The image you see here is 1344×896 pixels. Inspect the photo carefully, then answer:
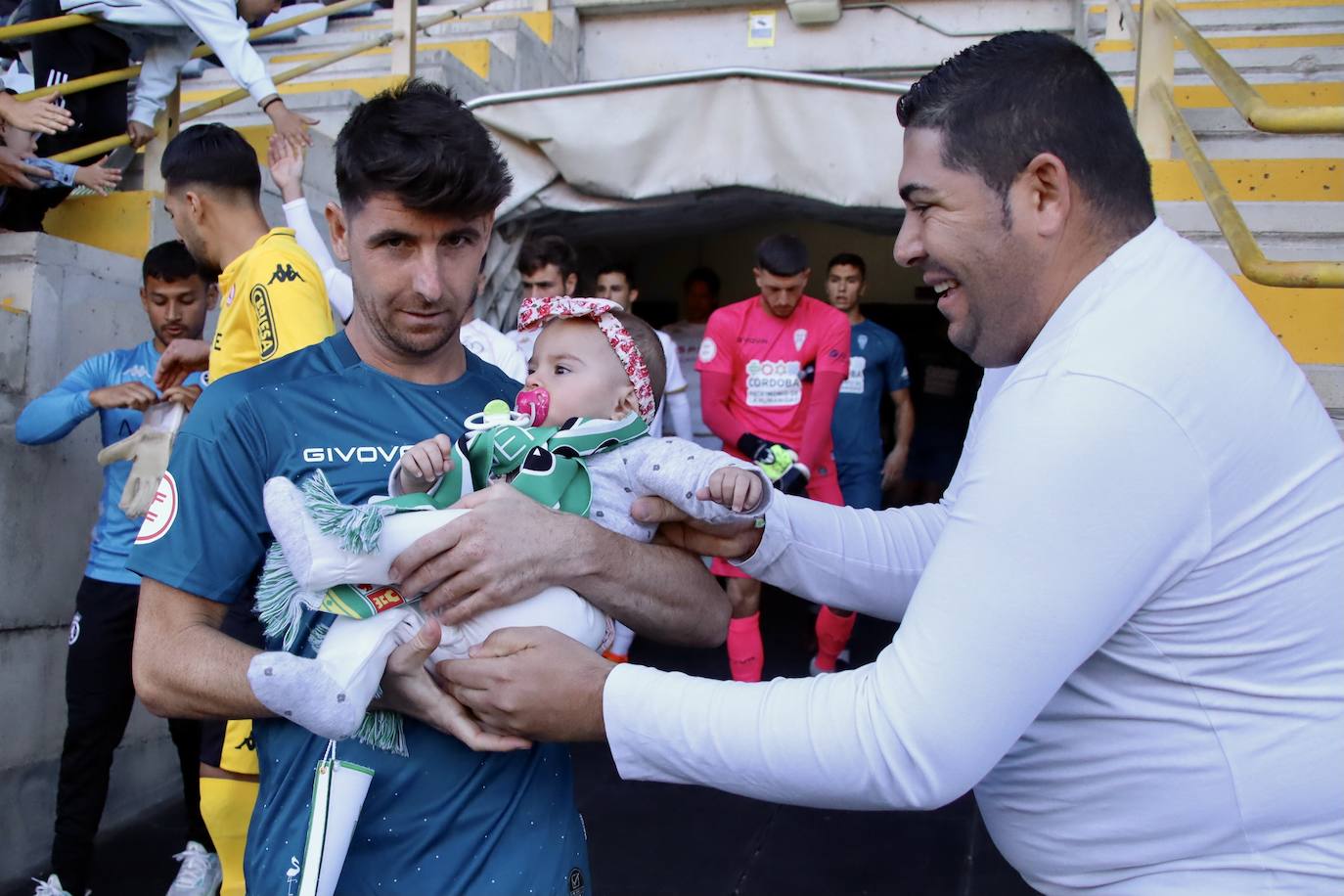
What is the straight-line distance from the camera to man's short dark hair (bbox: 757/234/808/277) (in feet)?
17.5

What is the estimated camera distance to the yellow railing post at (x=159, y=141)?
15.1 ft

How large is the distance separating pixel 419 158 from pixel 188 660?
2.78 feet

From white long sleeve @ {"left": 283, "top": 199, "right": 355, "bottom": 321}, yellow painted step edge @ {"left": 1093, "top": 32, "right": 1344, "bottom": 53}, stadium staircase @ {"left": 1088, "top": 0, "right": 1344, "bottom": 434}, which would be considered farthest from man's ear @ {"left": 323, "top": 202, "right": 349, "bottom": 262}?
yellow painted step edge @ {"left": 1093, "top": 32, "right": 1344, "bottom": 53}

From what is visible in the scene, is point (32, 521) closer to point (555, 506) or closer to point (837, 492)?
point (555, 506)

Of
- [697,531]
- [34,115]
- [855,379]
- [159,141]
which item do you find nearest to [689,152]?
[855,379]

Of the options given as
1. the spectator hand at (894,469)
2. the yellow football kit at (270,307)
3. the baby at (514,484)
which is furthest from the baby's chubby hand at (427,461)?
the spectator hand at (894,469)

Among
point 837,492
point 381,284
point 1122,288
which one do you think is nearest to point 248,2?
point 837,492

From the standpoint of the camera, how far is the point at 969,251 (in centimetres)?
156

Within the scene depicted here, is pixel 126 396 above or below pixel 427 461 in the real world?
below

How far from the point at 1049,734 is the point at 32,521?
11.4 ft

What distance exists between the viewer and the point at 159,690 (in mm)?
1572

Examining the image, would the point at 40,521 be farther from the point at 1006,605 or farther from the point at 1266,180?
the point at 1266,180

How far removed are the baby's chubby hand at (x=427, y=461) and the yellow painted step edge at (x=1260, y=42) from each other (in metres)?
5.55

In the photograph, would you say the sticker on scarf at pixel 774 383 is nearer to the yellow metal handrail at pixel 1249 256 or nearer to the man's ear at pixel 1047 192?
the yellow metal handrail at pixel 1249 256
